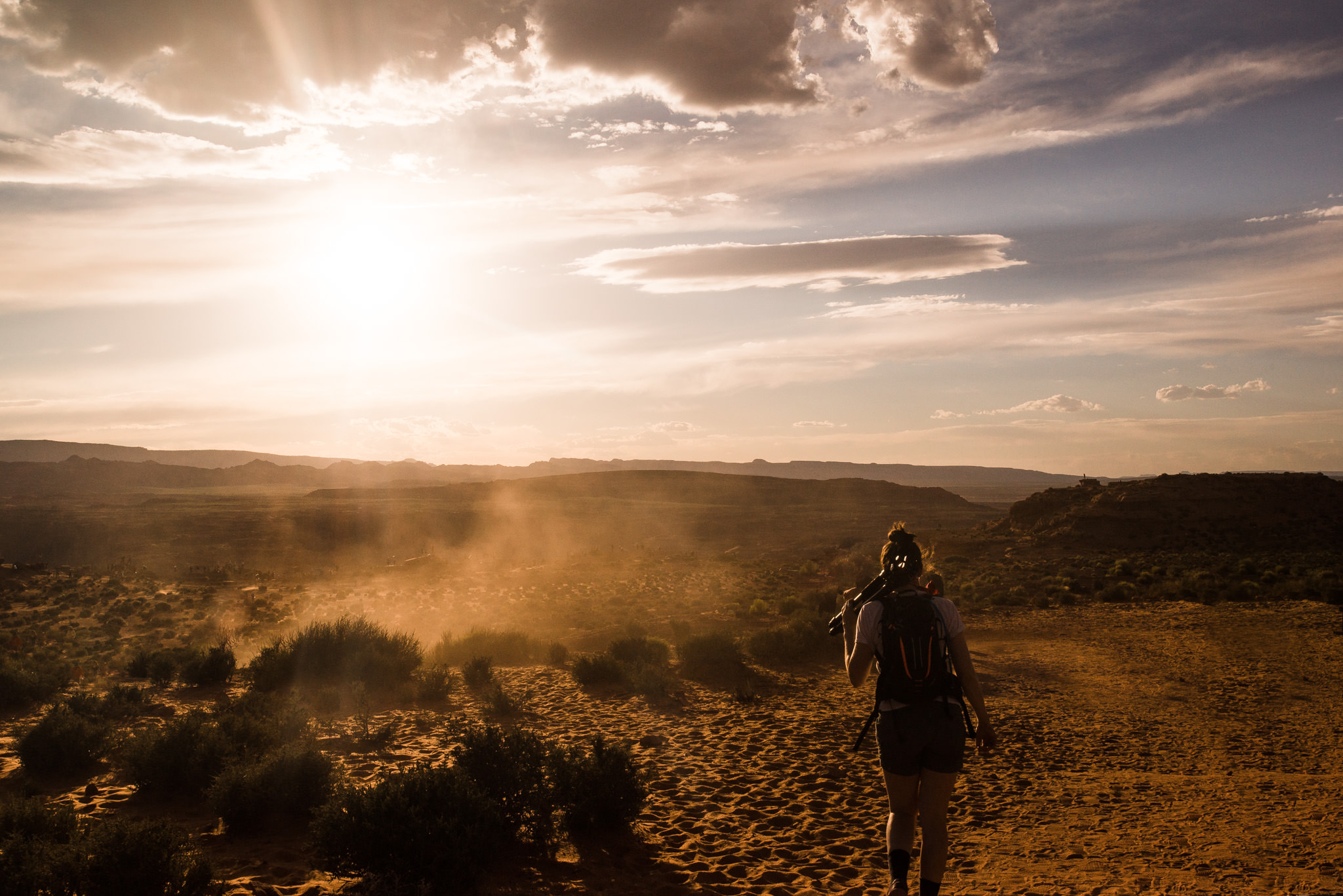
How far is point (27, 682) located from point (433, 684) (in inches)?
261

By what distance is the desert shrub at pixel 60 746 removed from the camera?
843 centimetres

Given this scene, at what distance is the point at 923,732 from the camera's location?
3.98 metres

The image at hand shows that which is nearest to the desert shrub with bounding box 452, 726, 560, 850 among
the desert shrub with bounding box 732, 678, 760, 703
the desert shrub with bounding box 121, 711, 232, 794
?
the desert shrub with bounding box 121, 711, 232, 794

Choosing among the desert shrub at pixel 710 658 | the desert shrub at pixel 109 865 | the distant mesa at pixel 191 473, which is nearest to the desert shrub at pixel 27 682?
the desert shrub at pixel 109 865

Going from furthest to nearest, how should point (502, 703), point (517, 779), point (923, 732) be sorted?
point (502, 703) < point (517, 779) < point (923, 732)

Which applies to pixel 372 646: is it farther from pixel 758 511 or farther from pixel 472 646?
pixel 758 511

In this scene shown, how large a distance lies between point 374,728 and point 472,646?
22.7 ft

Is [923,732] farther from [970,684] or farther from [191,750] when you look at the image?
[191,750]

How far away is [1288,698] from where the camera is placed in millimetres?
11211

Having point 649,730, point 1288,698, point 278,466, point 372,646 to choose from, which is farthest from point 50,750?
point 278,466

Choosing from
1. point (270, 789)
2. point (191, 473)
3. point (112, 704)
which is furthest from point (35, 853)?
point (191, 473)

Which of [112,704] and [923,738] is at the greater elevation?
[923,738]

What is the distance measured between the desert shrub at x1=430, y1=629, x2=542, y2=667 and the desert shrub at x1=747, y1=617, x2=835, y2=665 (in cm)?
526

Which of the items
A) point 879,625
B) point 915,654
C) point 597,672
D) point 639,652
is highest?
point 879,625
